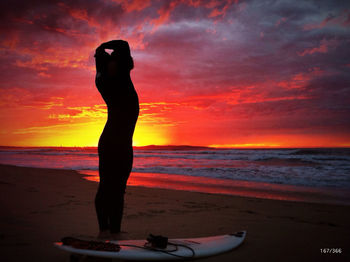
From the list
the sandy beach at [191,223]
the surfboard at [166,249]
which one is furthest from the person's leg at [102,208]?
the sandy beach at [191,223]

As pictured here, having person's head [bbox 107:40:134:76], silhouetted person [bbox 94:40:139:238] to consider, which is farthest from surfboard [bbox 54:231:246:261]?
person's head [bbox 107:40:134:76]

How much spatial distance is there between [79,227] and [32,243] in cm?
89

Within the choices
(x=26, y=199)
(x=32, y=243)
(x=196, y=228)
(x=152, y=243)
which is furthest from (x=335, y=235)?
(x=26, y=199)

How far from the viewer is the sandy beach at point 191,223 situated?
9.37 feet

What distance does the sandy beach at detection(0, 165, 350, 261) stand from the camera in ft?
9.37

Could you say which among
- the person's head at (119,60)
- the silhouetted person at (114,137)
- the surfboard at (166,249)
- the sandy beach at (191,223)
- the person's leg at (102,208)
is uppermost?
the person's head at (119,60)

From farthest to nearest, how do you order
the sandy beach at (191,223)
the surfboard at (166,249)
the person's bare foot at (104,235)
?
1. the sandy beach at (191,223)
2. the person's bare foot at (104,235)
3. the surfboard at (166,249)

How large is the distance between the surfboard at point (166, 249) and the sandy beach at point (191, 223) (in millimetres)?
103

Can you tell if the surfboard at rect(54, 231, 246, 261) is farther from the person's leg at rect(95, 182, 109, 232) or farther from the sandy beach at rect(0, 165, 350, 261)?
the person's leg at rect(95, 182, 109, 232)

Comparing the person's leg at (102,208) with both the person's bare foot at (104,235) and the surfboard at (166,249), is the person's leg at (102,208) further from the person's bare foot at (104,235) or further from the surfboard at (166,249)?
the surfboard at (166,249)

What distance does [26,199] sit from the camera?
17.6 feet

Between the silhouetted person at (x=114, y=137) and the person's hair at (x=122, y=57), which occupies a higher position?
the person's hair at (x=122, y=57)

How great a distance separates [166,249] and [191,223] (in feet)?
5.83

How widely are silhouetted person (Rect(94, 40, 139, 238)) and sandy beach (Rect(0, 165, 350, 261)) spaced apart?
0.60 m
